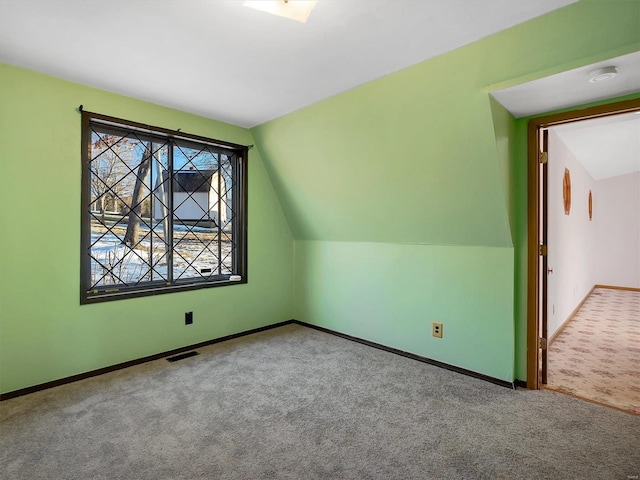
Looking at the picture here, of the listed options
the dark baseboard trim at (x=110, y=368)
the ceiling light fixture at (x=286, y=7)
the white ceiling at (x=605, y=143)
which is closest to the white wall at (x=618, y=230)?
the white ceiling at (x=605, y=143)

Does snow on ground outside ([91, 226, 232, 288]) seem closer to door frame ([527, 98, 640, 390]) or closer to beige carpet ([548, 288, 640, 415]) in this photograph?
door frame ([527, 98, 640, 390])

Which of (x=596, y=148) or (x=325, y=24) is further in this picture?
(x=596, y=148)

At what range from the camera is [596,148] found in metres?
4.36

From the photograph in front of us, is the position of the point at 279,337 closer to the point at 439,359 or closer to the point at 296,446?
the point at 439,359

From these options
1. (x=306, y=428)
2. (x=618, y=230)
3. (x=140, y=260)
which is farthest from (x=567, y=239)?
(x=140, y=260)

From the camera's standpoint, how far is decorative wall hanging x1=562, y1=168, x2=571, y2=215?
13.0 feet

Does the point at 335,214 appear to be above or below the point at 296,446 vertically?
above

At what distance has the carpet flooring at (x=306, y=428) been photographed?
161cm

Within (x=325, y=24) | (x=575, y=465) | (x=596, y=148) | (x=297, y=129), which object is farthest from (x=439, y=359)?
(x=596, y=148)

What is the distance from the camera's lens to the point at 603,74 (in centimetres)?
176

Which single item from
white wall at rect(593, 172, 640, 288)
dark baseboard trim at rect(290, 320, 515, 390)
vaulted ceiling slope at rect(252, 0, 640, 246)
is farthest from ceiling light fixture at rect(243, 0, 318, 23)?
white wall at rect(593, 172, 640, 288)

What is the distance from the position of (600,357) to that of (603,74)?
8.29ft

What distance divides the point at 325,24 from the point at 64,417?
265cm

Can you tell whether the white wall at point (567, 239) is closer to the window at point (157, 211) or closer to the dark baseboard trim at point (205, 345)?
the dark baseboard trim at point (205, 345)
